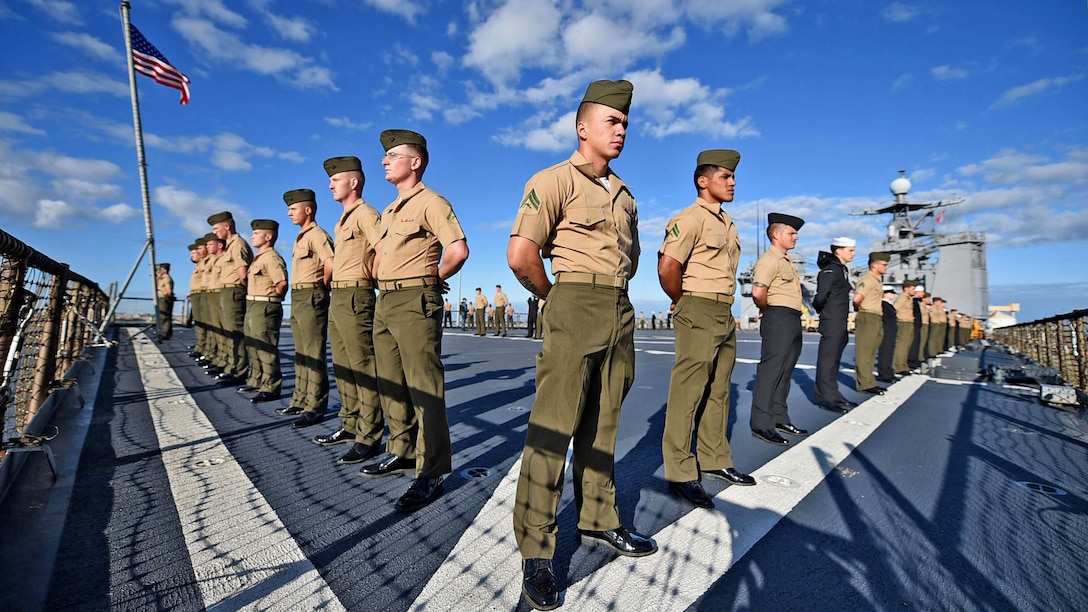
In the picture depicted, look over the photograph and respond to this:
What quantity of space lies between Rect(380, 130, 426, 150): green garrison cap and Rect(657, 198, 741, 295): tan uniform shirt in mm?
1646

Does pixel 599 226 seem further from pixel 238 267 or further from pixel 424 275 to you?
pixel 238 267

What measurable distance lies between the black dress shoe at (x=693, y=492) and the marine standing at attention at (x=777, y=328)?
164 centimetres

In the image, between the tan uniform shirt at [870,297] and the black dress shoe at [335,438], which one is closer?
the black dress shoe at [335,438]

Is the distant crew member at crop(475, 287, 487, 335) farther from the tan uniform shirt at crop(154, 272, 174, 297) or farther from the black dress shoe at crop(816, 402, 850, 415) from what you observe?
the black dress shoe at crop(816, 402, 850, 415)

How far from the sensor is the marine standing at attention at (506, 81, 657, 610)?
6.40 ft

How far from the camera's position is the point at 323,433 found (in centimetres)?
405

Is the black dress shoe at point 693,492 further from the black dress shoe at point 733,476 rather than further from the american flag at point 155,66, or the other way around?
the american flag at point 155,66

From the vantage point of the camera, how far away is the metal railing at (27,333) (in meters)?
2.70

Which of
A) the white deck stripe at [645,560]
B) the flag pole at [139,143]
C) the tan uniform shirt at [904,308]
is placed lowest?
the white deck stripe at [645,560]

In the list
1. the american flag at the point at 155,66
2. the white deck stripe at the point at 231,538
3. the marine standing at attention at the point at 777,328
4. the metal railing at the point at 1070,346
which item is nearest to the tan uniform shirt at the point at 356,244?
the white deck stripe at the point at 231,538

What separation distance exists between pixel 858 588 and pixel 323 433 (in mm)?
3641

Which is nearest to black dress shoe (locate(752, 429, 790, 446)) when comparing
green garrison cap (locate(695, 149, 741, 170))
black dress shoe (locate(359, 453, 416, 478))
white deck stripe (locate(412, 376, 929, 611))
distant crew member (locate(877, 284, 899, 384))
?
white deck stripe (locate(412, 376, 929, 611))

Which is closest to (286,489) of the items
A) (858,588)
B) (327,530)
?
(327,530)

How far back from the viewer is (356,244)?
3740mm
